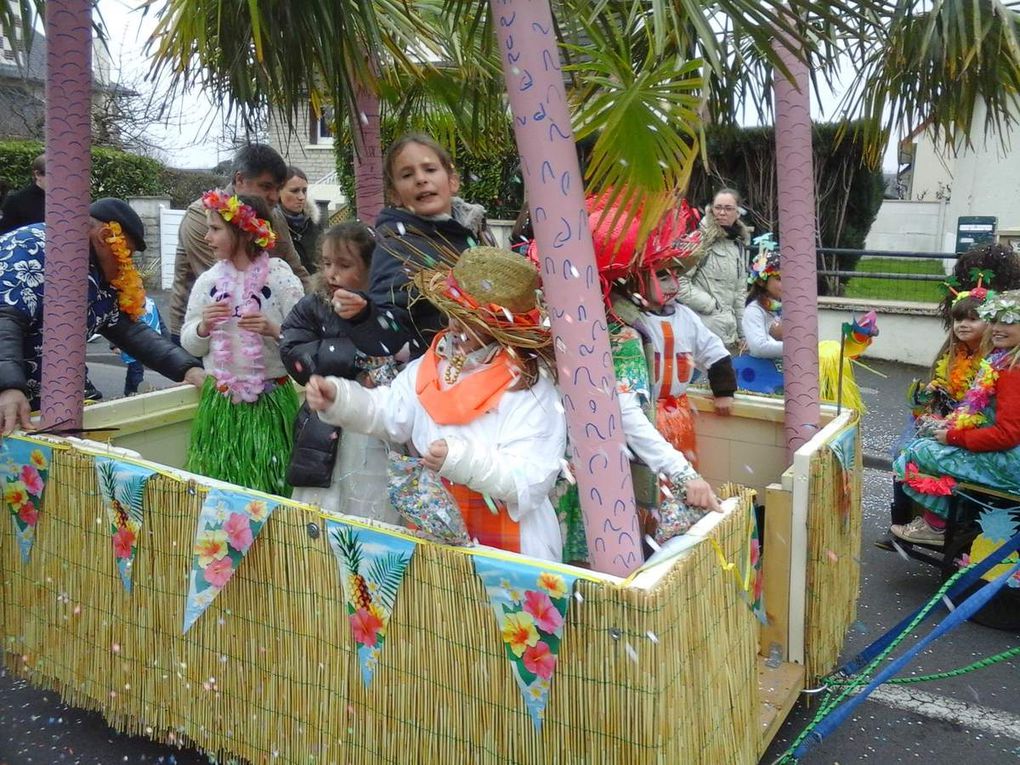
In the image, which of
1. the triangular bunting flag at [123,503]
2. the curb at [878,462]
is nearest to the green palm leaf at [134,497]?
the triangular bunting flag at [123,503]

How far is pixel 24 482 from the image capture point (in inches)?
107

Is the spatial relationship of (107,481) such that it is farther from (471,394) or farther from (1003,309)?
(1003,309)

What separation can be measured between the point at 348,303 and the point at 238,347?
942 millimetres

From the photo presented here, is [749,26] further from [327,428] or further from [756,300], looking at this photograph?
[756,300]

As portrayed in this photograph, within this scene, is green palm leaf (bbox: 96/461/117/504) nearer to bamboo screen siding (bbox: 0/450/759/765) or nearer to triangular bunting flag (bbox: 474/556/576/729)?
bamboo screen siding (bbox: 0/450/759/765)

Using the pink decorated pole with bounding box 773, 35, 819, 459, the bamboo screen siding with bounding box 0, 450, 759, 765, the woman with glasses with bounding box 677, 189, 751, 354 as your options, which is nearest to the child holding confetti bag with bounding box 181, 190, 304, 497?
the bamboo screen siding with bounding box 0, 450, 759, 765

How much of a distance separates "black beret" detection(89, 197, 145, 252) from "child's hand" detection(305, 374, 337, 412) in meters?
1.42

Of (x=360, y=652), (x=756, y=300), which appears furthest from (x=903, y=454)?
(x=360, y=652)

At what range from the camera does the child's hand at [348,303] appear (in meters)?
2.40

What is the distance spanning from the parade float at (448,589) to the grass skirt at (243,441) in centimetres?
33

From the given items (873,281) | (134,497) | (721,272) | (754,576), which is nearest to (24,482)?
(134,497)

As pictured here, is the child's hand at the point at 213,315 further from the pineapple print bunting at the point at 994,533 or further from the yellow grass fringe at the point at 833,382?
the pineapple print bunting at the point at 994,533

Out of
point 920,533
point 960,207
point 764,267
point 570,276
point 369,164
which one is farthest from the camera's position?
point 960,207

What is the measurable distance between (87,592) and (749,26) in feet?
7.61
